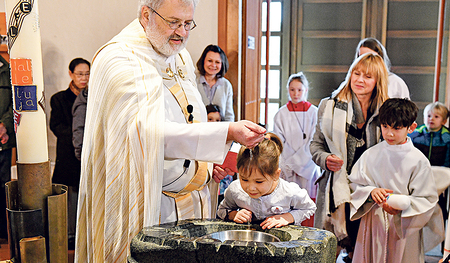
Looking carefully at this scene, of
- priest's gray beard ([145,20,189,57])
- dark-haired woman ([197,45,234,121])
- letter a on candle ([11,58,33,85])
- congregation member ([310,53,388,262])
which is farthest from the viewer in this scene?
dark-haired woman ([197,45,234,121])

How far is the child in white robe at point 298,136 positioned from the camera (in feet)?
15.2

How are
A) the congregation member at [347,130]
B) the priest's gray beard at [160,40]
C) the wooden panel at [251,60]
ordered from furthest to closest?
the wooden panel at [251,60] → the congregation member at [347,130] → the priest's gray beard at [160,40]

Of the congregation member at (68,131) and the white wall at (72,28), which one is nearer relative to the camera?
the congregation member at (68,131)

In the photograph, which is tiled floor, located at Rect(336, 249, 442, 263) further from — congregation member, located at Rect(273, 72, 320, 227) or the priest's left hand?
the priest's left hand

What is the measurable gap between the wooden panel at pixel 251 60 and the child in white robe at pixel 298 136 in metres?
0.35

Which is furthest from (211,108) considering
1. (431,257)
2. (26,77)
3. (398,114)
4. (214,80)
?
(26,77)

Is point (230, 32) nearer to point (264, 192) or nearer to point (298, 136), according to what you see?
point (298, 136)

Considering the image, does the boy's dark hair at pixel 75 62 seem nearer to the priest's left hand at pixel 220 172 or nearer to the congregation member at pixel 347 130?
the congregation member at pixel 347 130

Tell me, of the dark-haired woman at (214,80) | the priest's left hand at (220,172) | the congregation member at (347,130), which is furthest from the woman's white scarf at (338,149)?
the dark-haired woman at (214,80)

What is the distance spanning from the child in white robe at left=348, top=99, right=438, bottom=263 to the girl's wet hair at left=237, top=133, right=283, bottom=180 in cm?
89

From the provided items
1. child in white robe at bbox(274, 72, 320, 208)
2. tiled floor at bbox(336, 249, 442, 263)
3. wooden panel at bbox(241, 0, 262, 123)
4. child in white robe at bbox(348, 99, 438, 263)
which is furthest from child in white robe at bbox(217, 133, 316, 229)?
wooden panel at bbox(241, 0, 262, 123)

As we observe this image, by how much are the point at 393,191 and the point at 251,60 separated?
267 cm

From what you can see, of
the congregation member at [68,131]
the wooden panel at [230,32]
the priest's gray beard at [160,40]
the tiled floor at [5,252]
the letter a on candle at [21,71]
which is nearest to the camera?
the letter a on candle at [21,71]

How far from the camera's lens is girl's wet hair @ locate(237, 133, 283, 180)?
1.80 meters
